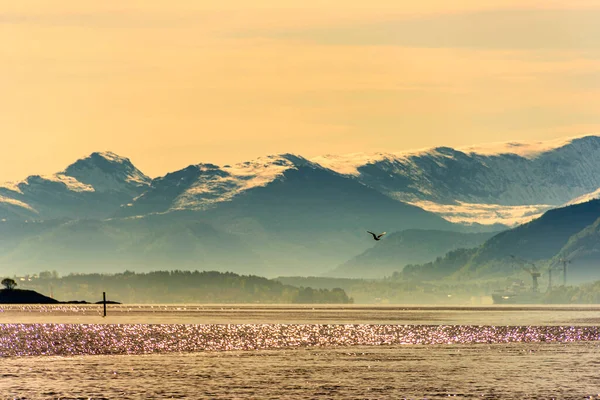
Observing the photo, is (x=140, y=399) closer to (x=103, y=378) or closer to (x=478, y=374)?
(x=103, y=378)

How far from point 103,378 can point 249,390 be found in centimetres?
2765

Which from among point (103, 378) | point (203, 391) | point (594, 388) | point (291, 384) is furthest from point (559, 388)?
point (103, 378)

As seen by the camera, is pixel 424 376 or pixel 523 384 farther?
pixel 424 376

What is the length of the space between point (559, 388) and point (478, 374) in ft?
76.3

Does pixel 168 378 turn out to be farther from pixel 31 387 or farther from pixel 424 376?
Result: pixel 424 376

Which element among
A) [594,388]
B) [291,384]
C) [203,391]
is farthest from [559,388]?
[203,391]

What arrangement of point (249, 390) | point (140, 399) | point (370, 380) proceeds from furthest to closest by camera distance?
point (370, 380) < point (249, 390) < point (140, 399)

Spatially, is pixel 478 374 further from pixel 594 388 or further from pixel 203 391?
pixel 203 391

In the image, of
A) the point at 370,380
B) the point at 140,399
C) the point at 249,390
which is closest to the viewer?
the point at 140,399

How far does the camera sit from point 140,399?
6225 inches

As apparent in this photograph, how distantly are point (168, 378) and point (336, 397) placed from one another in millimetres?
34713

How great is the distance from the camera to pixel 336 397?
161 metres

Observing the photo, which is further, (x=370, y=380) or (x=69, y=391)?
(x=370, y=380)

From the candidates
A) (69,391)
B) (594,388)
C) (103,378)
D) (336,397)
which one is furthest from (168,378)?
(594,388)
